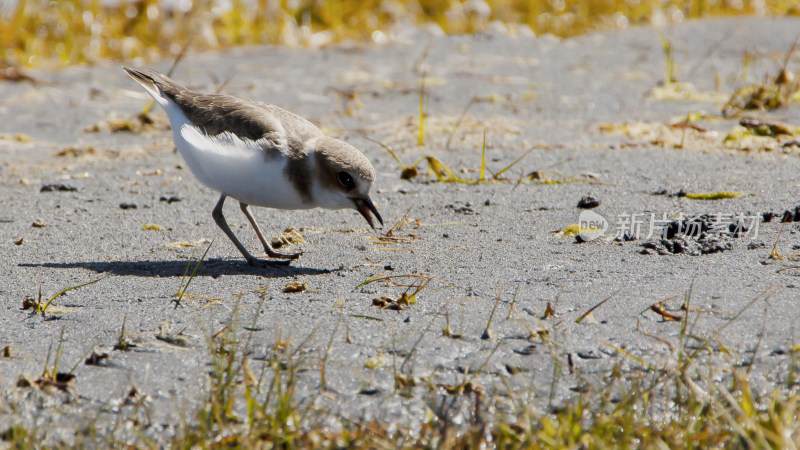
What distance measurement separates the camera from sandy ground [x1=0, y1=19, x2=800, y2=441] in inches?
104

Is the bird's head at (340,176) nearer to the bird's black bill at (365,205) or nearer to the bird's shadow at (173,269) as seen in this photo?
the bird's black bill at (365,205)

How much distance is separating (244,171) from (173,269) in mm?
537

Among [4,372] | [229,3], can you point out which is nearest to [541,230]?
[4,372]

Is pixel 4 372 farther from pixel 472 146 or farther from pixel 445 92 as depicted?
pixel 445 92

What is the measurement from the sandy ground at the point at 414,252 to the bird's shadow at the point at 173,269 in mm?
17

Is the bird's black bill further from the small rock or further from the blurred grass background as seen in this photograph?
the blurred grass background

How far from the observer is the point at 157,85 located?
452cm

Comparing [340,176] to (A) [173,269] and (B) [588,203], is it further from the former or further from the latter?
(B) [588,203]

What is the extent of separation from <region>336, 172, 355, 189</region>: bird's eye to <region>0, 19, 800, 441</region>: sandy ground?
35cm

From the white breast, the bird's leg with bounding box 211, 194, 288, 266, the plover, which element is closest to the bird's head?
the plover

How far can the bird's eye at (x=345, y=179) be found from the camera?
374 cm

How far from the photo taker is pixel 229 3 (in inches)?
393

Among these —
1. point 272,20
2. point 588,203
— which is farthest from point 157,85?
point 272,20

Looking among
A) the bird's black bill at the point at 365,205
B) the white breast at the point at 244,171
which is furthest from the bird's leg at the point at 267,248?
the bird's black bill at the point at 365,205
